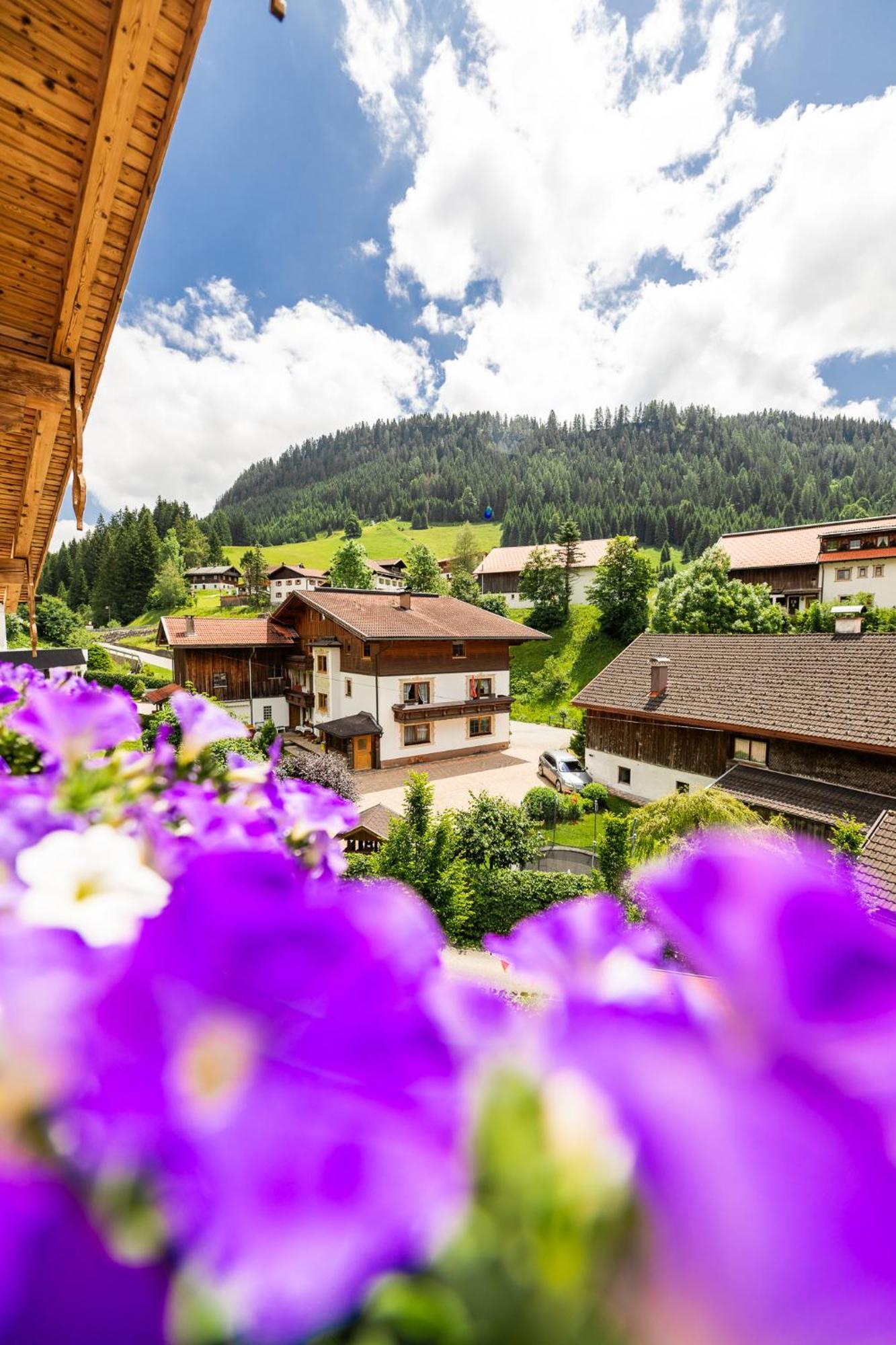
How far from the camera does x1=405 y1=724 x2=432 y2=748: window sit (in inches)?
829

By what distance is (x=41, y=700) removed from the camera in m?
0.99

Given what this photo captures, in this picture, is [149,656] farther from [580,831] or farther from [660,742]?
[660,742]

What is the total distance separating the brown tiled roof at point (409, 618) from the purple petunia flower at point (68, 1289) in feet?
64.1

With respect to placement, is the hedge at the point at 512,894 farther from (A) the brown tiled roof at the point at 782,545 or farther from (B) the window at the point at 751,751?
(A) the brown tiled roof at the point at 782,545

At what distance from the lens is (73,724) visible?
983mm

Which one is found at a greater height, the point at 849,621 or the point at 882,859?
the point at 849,621

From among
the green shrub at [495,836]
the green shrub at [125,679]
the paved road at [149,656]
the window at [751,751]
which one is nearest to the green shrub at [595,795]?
the window at [751,751]

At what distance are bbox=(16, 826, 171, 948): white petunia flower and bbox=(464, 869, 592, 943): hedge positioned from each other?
10.7 meters

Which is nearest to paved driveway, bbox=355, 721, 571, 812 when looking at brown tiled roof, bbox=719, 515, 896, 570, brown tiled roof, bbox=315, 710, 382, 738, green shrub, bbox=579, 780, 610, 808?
brown tiled roof, bbox=315, 710, 382, 738

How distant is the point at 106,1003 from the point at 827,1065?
347 millimetres

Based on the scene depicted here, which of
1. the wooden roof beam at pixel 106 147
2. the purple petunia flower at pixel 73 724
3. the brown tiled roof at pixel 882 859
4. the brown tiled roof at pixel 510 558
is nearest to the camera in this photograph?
the purple petunia flower at pixel 73 724

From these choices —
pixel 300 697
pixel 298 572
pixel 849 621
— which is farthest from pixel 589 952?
pixel 298 572

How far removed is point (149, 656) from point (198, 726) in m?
51.1

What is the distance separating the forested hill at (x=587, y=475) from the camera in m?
92.1
